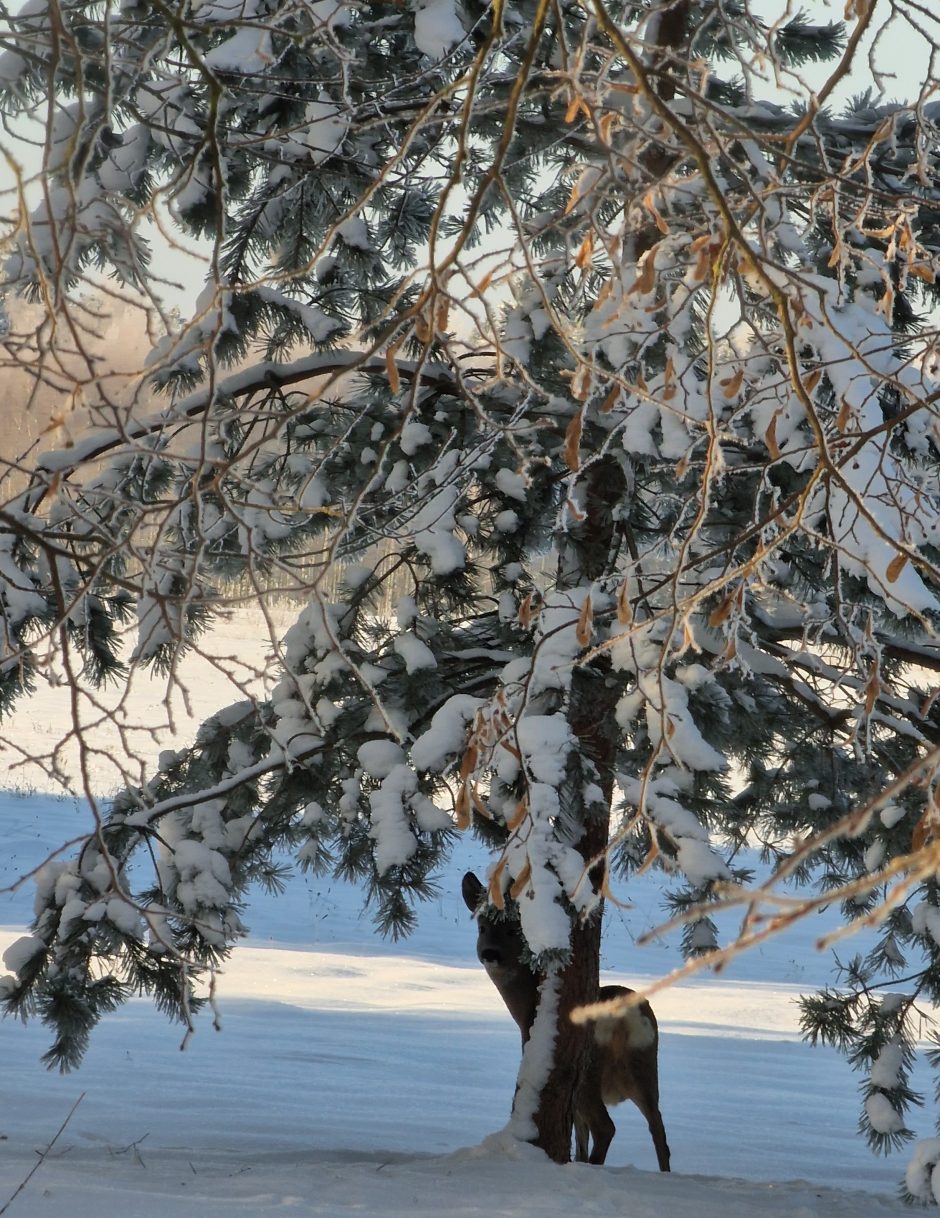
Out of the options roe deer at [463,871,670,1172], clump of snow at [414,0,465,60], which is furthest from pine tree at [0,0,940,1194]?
roe deer at [463,871,670,1172]

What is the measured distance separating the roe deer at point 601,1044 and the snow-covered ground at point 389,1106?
1.44 ft

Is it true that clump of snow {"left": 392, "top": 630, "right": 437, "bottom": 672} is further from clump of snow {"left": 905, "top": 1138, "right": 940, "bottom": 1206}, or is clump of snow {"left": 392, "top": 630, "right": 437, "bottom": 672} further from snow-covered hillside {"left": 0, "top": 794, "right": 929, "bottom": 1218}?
clump of snow {"left": 905, "top": 1138, "right": 940, "bottom": 1206}

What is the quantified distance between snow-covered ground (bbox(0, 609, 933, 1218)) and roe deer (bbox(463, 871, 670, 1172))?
44 cm

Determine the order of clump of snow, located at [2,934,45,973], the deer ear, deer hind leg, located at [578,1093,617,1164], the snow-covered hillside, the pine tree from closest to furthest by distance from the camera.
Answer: the pine tree, the snow-covered hillside, clump of snow, located at [2,934,45,973], deer hind leg, located at [578,1093,617,1164], the deer ear

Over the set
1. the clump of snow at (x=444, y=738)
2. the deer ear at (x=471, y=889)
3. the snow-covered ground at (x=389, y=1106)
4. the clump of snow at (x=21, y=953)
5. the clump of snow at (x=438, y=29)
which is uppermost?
the clump of snow at (x=438, y=29)

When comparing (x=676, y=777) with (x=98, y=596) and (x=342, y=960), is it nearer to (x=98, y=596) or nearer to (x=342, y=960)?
(x=98, y=596)

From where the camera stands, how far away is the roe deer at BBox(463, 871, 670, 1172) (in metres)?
6.54

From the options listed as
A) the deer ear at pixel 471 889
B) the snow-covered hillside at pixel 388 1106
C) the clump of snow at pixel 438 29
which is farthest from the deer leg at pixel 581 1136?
the clump of snow at pixel 438 29

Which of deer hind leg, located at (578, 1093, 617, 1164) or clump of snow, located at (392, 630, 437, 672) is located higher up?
clump of snow, located at (392, 630, 437, 672)

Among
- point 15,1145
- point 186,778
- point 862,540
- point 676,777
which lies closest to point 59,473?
point 862,540

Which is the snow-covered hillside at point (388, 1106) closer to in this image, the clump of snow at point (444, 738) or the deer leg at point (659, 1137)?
the deer leg at point (659, 1137)

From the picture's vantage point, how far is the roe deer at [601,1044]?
6.54m

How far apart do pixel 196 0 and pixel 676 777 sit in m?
3.16

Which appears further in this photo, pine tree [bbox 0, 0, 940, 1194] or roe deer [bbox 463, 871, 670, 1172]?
roe deer [bbox 463, 871, 670, 1172]
